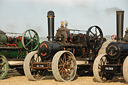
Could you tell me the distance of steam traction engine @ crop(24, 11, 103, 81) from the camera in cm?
1048

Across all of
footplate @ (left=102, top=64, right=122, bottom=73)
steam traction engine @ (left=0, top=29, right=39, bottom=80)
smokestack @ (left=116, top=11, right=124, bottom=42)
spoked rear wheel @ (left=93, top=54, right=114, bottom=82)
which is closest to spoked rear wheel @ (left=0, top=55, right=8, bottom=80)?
steam traction engine @ (left=0, top=29, right=39, bottom=80)

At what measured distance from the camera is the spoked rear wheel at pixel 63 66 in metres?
9.84

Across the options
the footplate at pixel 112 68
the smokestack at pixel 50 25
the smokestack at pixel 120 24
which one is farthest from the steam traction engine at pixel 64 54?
the footplate at pixel 112 68

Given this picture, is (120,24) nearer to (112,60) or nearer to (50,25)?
(112,60)

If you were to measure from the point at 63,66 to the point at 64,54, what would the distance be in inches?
20.7

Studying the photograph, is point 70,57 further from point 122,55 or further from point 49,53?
point 122,55

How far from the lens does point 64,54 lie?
10.6m

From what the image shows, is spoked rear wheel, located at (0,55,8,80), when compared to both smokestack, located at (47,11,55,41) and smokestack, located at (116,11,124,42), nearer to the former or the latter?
smokestack, located at (47,11,55,41)

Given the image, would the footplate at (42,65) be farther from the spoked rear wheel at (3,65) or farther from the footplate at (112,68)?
the footplate at (112,68)

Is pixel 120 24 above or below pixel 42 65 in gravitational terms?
above

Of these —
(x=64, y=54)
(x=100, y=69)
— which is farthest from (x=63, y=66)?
(x=100, y=69)

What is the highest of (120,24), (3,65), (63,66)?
(120,24)

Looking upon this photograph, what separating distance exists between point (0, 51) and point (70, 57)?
4255 mm

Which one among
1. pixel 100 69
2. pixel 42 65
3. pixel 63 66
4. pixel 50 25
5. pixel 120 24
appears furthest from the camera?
pixel 50 25
